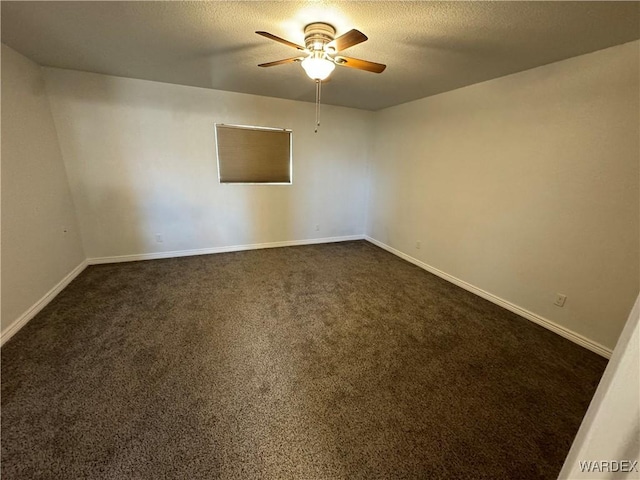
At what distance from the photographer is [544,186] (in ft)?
7.73

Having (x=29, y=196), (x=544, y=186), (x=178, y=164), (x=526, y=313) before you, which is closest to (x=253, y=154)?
(x=178, y=164)

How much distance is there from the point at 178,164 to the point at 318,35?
258cm

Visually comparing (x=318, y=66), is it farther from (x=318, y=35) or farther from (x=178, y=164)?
(x=178, y=164)

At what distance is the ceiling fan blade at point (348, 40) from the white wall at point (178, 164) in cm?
233

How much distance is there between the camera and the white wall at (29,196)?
214 cm

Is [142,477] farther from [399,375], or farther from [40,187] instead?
[40,187]

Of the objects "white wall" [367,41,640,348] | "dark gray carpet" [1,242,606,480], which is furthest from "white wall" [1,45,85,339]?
"white wall" [367,41,640,348]

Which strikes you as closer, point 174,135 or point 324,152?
point 174,135

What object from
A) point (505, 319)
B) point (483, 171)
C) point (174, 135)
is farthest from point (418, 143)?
point (174, 135)

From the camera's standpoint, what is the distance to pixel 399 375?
1843mm

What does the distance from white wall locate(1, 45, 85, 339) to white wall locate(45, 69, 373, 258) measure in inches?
11.2

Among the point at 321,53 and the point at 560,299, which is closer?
the point at 321,53

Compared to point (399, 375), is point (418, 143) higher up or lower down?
higher up

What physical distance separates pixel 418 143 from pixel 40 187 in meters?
4.35
